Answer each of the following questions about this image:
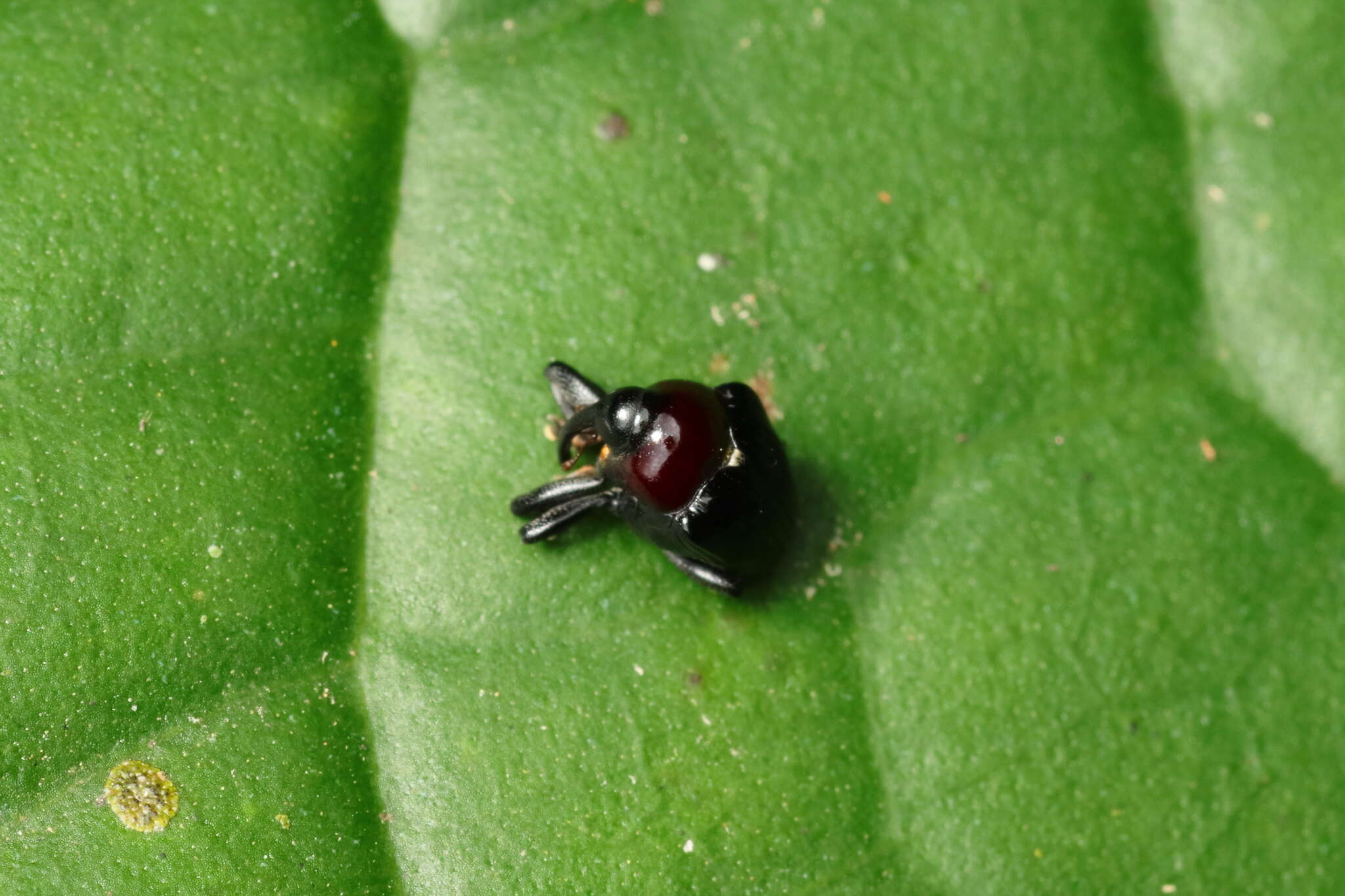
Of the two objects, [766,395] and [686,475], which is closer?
[686,475]

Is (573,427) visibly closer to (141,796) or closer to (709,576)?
(709,576)

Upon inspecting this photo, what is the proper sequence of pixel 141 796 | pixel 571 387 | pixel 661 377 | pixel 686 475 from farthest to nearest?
pixel 661 377 < pixel 571 387 < pixel 686 475 < pixel 141 796

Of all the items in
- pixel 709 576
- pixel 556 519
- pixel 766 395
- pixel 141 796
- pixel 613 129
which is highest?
pixel 613 129

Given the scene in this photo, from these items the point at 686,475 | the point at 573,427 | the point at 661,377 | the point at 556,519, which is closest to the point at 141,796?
the point at 556,519

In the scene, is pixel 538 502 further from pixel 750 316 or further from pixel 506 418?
pixel 750 316

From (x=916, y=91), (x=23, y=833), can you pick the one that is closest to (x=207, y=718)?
(x=23, y=833)

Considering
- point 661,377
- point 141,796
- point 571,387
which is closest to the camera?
point 141,796
